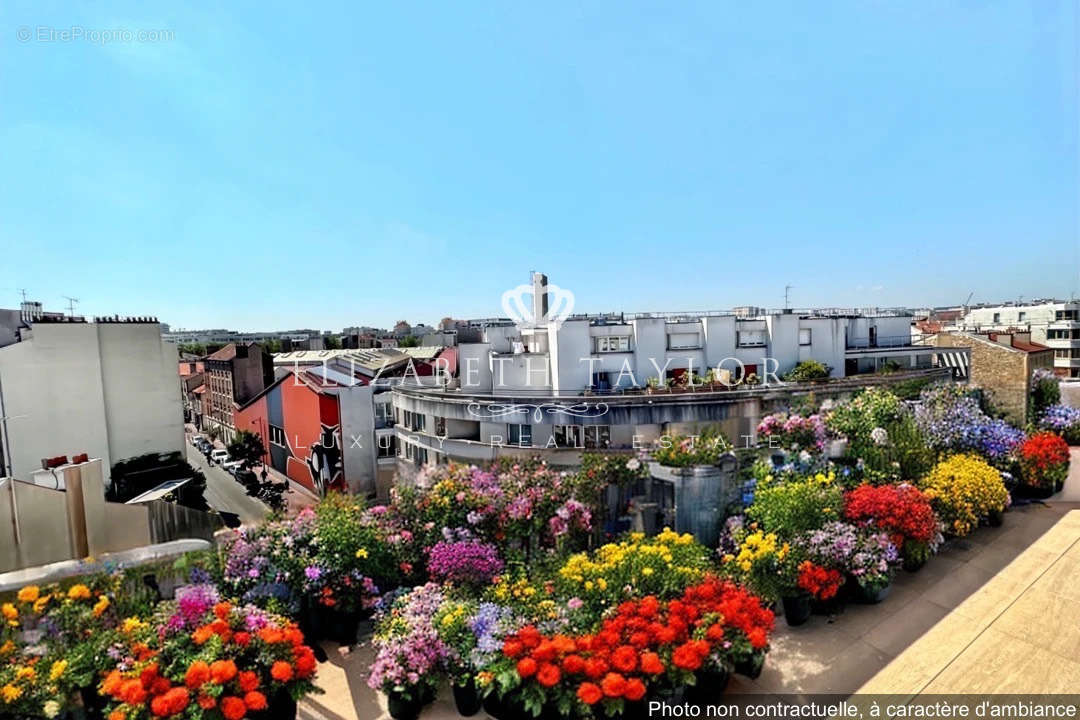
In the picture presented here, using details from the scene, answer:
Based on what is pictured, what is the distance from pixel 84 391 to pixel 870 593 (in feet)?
75.0

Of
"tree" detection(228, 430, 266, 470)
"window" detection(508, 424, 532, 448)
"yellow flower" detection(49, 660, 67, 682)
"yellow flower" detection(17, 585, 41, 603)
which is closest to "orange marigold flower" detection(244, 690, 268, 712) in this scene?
"yellow flower" detection(49, 660, 67, 682)

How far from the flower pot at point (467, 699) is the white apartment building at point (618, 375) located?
825 centimetres

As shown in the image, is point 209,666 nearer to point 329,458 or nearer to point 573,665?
point 573,665

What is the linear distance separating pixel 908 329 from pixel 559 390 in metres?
16.9

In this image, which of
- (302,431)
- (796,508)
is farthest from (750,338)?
(302,431)

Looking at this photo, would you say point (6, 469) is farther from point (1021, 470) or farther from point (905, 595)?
point (1021, 470)

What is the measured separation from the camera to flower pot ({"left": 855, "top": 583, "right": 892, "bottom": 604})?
5.54 metres

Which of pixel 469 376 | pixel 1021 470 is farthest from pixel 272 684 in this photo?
pixel 469 376

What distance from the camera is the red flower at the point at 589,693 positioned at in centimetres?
348

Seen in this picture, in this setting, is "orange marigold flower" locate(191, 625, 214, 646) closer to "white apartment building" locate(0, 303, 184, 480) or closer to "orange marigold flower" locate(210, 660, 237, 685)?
"orange marigold flower" locate(210, 660, 237, 685)

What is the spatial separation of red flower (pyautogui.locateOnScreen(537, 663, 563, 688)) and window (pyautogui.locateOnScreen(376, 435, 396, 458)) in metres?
21.4

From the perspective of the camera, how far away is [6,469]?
665 inches

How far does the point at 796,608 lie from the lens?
213 inches

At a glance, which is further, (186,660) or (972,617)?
(972,617)
